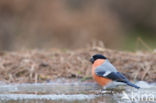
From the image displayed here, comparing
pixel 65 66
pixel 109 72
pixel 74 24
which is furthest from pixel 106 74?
pixel 74 24

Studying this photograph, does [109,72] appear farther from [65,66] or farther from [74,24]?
[74,24]

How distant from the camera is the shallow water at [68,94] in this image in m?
4.33

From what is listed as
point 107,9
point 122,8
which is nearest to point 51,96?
point 107,9

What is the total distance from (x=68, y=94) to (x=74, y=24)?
757 centimetres

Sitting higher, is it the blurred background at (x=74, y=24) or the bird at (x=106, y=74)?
the blurred background at (x=74, y=24)

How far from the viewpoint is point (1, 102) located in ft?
13.8

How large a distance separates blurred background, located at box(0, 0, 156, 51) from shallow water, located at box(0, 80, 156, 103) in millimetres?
4024

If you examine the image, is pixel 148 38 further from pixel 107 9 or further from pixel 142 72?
pixel 142 72

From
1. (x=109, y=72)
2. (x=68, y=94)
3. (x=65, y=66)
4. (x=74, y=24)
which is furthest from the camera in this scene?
(x=74, y=24)

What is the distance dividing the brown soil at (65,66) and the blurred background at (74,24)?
273 centimetres

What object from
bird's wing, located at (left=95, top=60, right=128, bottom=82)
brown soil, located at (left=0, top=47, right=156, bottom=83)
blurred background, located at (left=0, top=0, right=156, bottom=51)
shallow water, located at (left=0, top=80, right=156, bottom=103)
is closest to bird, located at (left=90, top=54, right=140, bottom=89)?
bird's wing, located at (left=95, top=60, right=128, bottom=82)

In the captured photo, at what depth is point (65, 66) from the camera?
21.1 feet

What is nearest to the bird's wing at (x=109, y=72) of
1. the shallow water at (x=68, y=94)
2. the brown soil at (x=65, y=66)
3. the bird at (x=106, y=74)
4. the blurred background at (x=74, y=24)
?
the bird at (x=106, y=74)

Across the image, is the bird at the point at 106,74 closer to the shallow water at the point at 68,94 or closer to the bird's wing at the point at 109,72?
the bird's wing at the point at 109,72
